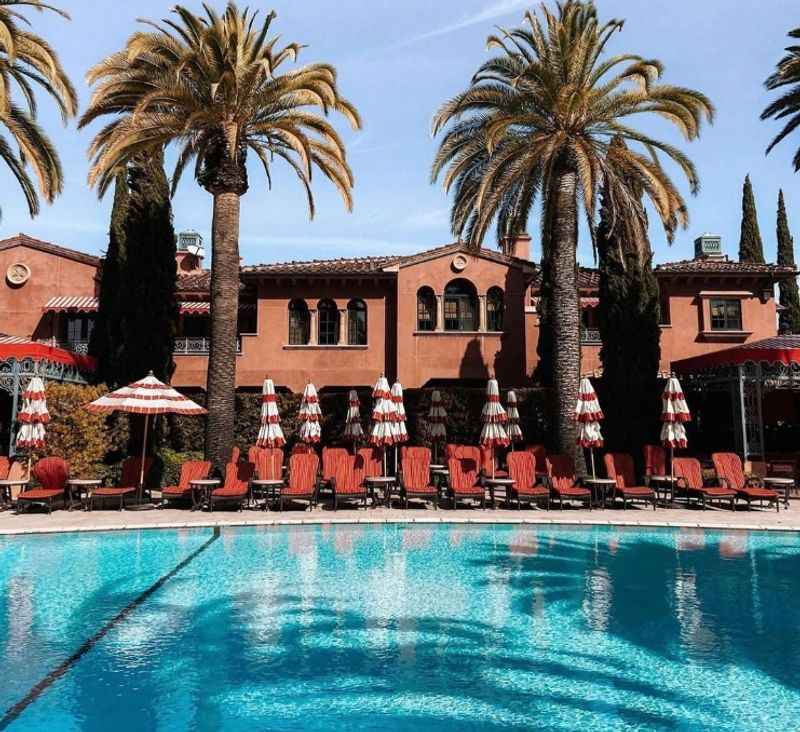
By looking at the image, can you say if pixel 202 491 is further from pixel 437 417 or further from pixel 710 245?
pixel 710 245

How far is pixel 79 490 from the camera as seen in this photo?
18281 millimetres

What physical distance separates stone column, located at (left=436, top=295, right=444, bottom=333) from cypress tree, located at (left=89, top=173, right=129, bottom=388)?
12.4 metres

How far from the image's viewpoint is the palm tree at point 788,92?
2078 cm

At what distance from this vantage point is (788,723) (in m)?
5.70

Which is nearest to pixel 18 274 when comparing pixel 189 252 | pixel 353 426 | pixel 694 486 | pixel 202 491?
pixel 189 252

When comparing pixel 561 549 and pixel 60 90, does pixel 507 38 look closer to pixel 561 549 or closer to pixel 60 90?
pixel 60 90

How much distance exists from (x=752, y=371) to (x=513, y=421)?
795 centimetres

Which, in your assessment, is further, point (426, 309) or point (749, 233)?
point (749, 233)

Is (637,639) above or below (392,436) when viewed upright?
below

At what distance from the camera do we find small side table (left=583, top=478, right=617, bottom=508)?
56.7 ft

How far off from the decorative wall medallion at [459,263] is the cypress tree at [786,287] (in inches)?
894

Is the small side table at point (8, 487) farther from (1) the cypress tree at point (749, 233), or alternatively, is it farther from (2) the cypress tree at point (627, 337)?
(1) the cypress tree at point (749, 233)

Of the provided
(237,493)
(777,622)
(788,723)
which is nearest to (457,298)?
(237,493)

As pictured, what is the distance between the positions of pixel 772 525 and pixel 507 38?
49.0ft
